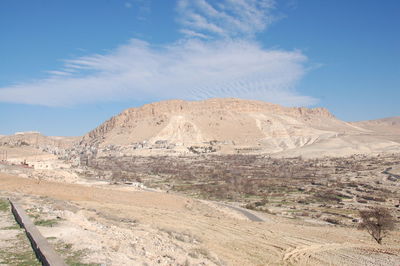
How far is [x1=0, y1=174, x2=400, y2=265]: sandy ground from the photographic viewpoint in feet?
34.3

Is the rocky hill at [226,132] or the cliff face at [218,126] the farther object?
the cliff face at [218,126]

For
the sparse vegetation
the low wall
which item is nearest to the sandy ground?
the low wall

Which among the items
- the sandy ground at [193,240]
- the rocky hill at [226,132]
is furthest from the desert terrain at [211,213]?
the rocky hill at [226,132]

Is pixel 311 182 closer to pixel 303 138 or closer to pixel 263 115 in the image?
pixel 303 138

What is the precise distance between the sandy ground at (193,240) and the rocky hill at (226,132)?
86.0 metres

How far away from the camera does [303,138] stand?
131125mm

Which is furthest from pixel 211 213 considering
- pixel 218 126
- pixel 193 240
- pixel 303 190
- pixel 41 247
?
pixel 218 126

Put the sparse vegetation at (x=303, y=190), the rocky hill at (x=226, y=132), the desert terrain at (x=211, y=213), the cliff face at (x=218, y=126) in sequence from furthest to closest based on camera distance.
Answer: the cliff face at (x=218, y=126) < the rocky hill at (x=226, y=132) < the sparse vegetation at (x=303, y=190) < the desert terrain at (x=211, y=213)

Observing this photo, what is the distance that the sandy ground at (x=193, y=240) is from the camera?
1045cm

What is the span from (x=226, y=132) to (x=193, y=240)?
13567 centimetres

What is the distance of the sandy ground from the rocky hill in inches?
3385

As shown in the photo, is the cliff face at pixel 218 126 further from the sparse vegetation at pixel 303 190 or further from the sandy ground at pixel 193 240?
the sandy ground at pixel 193 240

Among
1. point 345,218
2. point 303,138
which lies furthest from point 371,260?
point 303,138

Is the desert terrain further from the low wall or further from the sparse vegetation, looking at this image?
the low wall
